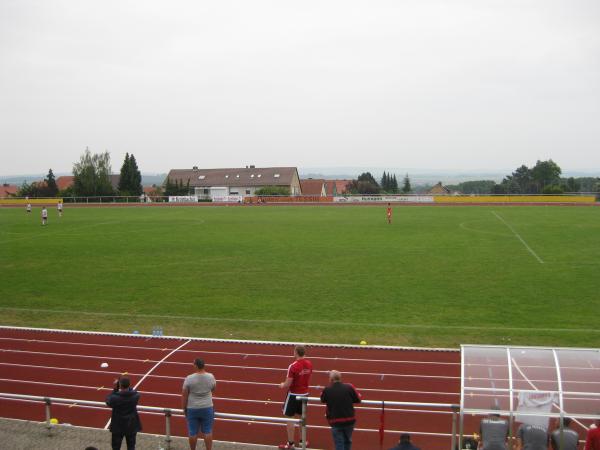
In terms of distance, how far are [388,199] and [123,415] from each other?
6042 centimetres

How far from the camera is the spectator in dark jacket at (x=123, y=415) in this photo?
707 cm

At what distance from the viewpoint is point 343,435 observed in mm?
6938

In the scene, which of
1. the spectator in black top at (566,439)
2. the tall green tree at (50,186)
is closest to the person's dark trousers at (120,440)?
the spectator in black top at (566,439)

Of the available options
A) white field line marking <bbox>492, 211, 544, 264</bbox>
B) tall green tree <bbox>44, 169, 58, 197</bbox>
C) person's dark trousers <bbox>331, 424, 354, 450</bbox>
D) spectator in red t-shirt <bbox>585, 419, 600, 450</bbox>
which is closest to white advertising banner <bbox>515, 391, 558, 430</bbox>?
spectator in red t-shirt <bbox>585, 419, 600, 450</bbox>

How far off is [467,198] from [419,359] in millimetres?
54441

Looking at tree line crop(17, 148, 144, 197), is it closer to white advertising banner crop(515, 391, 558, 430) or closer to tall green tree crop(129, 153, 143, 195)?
tall green tree crop(129, 153, 143, 195)

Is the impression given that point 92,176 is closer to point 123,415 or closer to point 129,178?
point 129,178

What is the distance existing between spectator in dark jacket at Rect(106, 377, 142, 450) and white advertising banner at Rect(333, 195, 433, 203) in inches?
2254

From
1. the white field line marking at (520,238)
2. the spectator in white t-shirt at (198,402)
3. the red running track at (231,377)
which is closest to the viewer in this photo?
the spectator in white t-shirt at (198,402)

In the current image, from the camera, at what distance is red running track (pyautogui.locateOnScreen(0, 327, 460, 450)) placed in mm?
9047

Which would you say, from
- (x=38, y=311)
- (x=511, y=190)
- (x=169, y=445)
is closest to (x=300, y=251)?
(x=38, y=311)

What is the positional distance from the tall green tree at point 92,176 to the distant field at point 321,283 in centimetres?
4547

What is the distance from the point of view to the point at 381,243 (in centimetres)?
2809

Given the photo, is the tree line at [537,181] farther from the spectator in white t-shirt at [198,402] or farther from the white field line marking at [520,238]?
the spectator in white t-shirt at [198,402]
